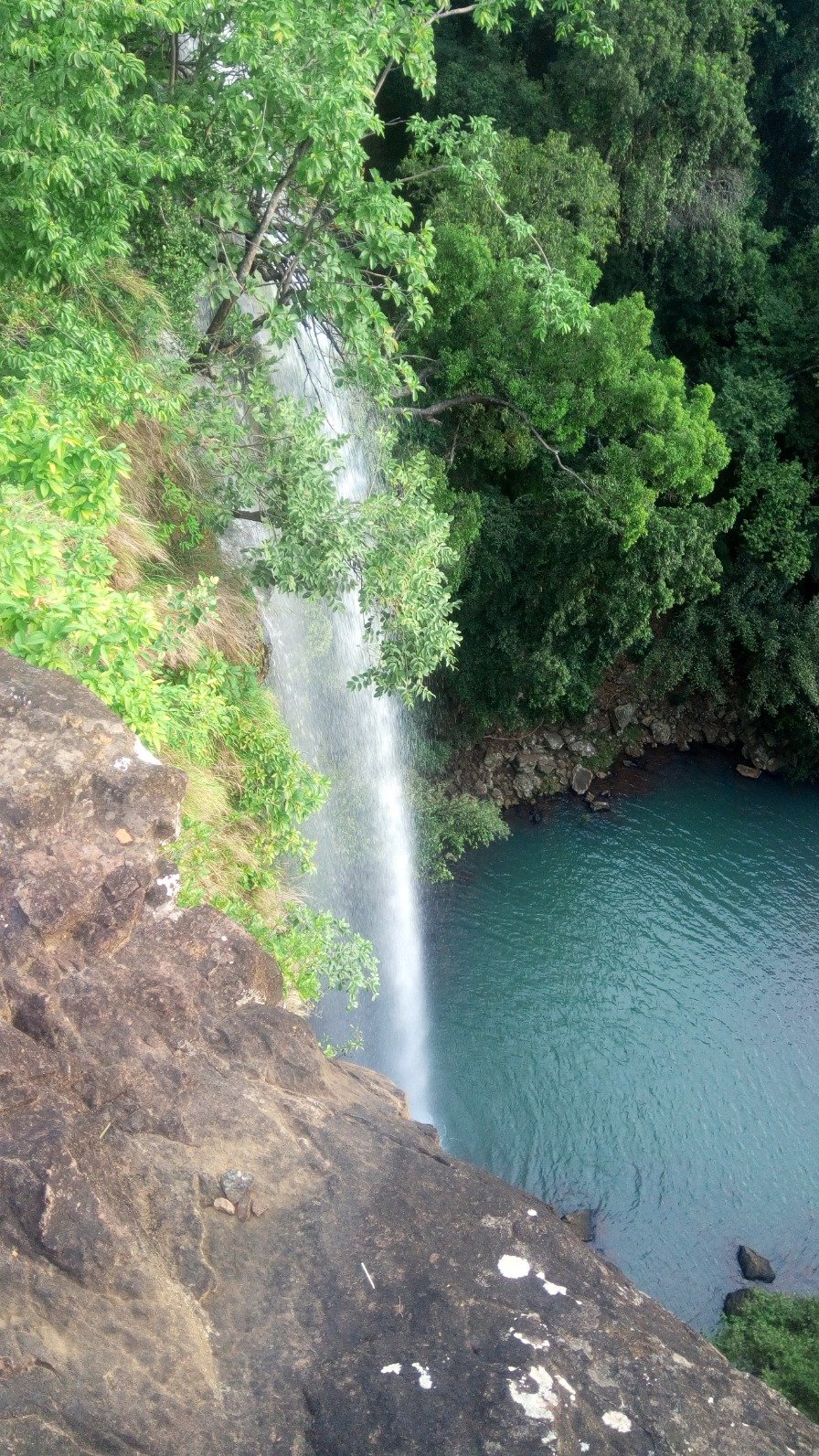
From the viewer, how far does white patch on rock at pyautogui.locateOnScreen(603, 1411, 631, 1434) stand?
150 inches

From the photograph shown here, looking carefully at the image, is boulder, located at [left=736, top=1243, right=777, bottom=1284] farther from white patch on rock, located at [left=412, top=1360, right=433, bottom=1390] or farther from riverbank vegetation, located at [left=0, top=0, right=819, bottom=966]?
white patch on rock, located at [left=412, top=1360, right=433, bottom=1390]

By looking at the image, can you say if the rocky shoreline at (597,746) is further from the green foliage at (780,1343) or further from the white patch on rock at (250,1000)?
the white patch on rock at (250,1000)

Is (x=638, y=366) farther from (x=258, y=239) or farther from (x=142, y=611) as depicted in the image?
(x=142, y=611)

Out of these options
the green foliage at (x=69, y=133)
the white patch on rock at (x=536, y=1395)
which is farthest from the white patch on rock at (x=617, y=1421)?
the green foliage at (x=69, y=133)

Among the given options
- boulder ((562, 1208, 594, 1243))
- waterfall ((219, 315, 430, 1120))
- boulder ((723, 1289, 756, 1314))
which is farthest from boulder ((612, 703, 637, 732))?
boulder ((723, 1289, 756, 1314))

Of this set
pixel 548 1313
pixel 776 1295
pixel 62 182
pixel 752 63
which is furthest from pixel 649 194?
pixel 548 1313

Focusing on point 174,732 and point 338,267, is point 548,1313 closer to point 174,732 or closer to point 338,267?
point 174,732

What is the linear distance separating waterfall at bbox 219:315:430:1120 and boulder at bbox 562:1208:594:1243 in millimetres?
1976

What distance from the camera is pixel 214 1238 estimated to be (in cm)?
422

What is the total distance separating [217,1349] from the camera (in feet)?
12.7

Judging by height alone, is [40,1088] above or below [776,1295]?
above

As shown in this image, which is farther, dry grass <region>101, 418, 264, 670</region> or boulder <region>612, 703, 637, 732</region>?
boulder <region>612, 703, 637, 732</region>

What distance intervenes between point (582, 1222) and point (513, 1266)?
798 centimetres

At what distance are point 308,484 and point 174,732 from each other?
2462mm
